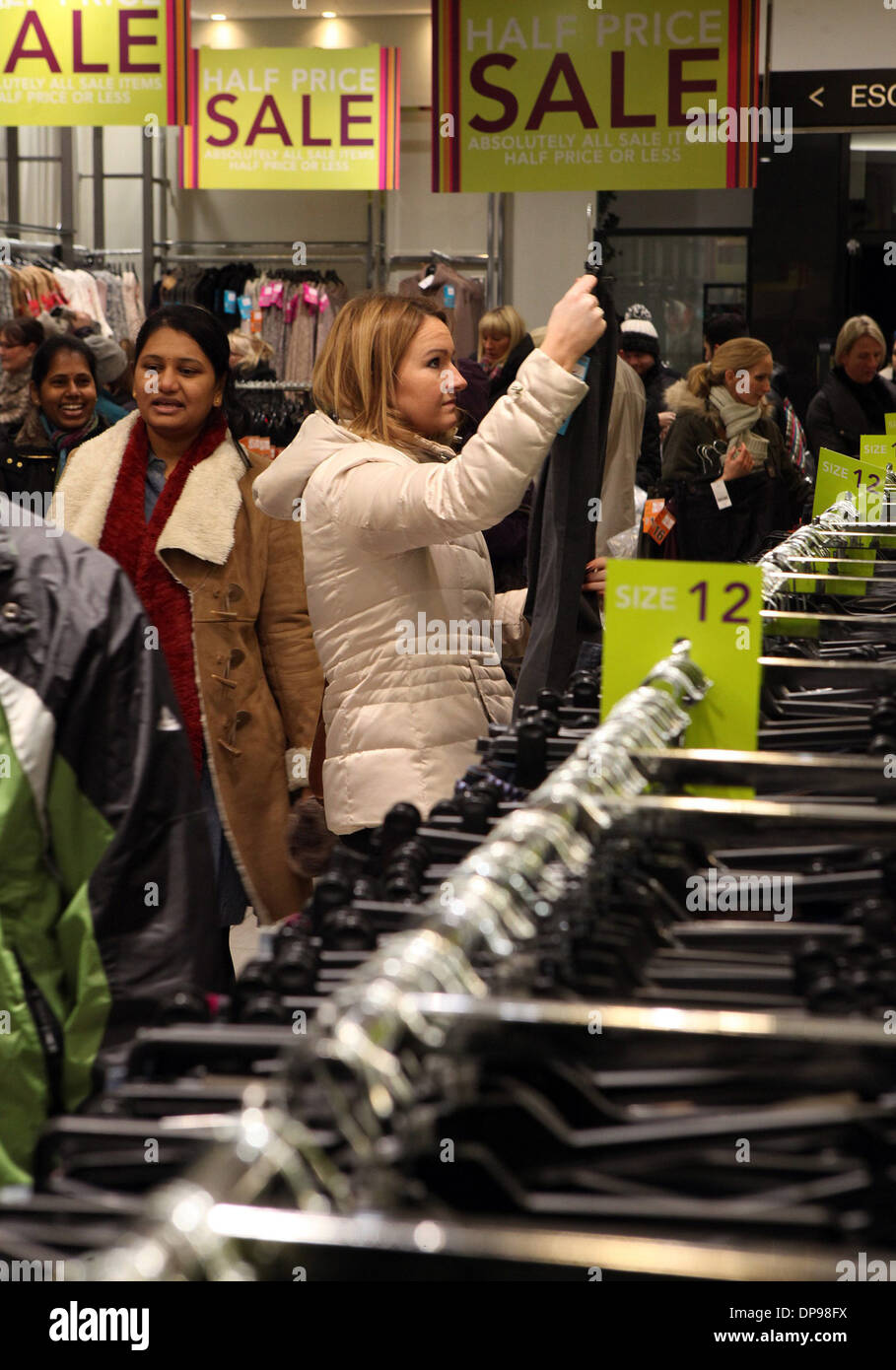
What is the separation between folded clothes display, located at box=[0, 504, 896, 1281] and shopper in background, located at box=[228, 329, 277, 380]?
834cm

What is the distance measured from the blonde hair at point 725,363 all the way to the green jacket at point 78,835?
4.75 m

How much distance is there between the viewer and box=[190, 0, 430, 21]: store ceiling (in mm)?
10156

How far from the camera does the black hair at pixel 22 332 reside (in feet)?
20.5

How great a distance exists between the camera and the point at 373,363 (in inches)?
108

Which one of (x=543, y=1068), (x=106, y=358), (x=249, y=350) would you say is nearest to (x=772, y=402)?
(x=106, y=358)

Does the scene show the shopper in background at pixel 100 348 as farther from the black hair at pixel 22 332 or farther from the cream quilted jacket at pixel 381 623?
the cream quilted jacket at pixel 381 623

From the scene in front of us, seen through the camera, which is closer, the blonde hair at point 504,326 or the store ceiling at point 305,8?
the blonde hair at point 504,326

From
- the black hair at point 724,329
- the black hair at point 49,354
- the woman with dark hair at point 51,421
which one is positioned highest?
the black hair at point 724,329

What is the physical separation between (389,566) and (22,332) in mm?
4127

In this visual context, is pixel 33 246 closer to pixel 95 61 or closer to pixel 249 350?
pixel 249 350

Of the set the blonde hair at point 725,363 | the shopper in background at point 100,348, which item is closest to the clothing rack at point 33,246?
the shopper in background at point 100,348
